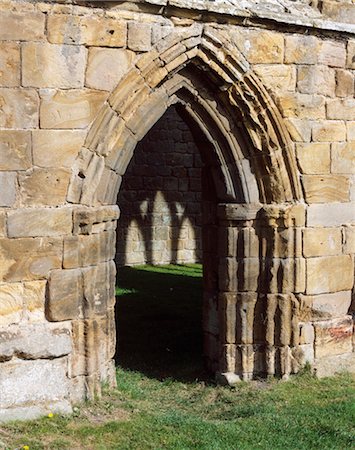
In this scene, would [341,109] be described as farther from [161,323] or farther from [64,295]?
[161,323]

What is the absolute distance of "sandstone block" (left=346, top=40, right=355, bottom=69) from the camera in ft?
22.7

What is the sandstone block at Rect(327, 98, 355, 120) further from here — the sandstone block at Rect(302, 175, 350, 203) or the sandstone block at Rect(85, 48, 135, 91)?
the sandstone block at Rect(85, 48, 135, 91)

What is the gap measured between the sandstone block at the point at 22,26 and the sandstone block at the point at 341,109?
2.93 meters

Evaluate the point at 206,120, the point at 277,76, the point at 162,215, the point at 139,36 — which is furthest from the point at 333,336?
the point at 162,215

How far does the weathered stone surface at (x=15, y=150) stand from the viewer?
539cm

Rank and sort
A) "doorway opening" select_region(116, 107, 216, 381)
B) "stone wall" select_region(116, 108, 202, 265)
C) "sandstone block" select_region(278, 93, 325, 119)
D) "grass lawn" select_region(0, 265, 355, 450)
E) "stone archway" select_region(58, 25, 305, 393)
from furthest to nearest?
1. "stone wall" select_region(116, 108, 202, 265)
2. "doorway opening" select_region(116, 107, 216, 381)
3. "sandstone block" select_region(278, 93, 325, 119)
4. "stone archway" select_region(58, 25, 305, 393)
5. "grass lawn" select_region(0, 265, 355, 450)

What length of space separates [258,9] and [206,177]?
173 centimetres

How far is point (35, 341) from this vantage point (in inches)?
216

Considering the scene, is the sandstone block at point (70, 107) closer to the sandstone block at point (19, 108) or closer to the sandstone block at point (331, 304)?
the sandstone block at point (19, 108)

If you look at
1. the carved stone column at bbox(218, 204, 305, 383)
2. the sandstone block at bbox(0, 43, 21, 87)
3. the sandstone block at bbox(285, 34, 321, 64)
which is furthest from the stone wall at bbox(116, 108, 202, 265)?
the sandstone block at bbox(0, 43, 21, 87)

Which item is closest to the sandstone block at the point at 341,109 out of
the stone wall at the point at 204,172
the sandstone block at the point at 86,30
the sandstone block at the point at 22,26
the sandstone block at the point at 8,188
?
the stone wall at the point at 204,172

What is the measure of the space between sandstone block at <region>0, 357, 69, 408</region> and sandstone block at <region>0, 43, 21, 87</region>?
2197 mm

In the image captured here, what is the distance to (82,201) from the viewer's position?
573cm

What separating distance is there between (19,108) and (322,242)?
3189mm
